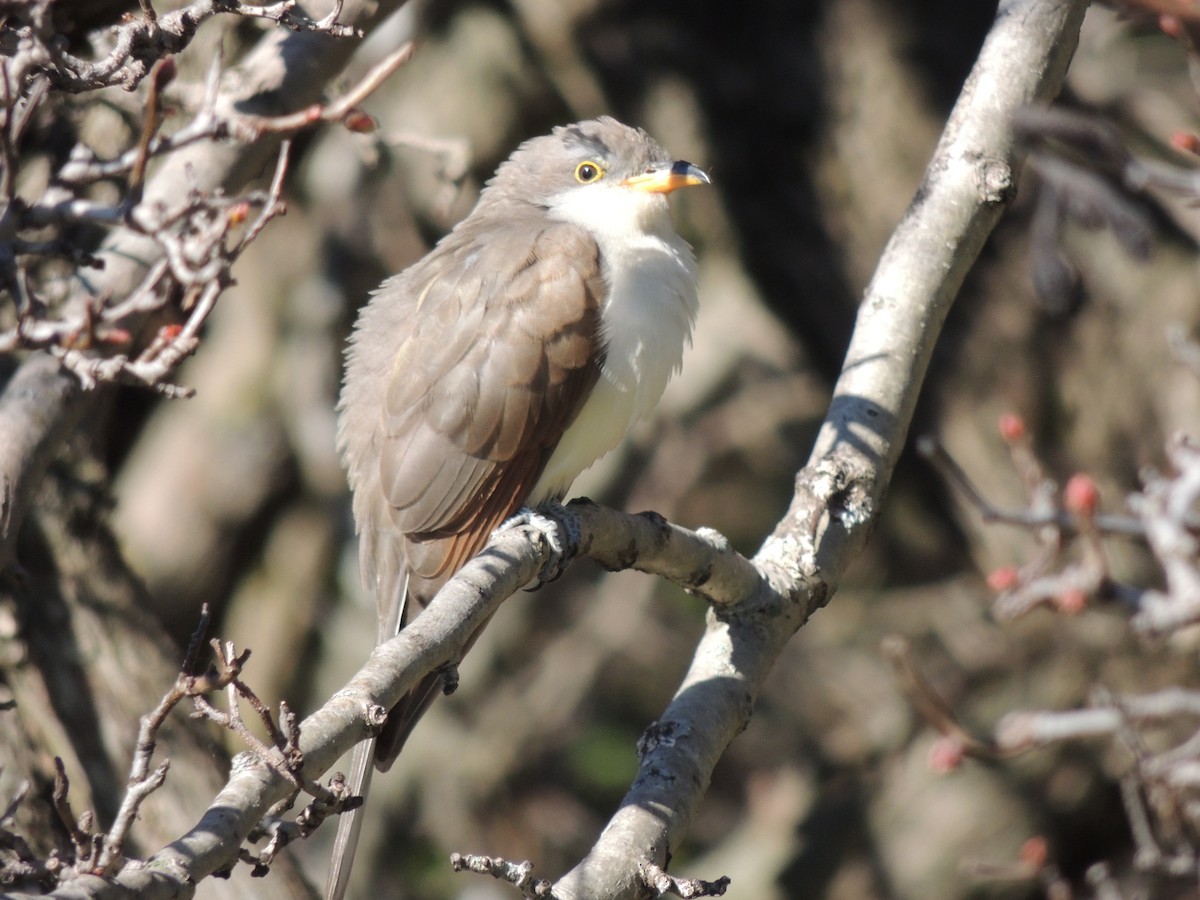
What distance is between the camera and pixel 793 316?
8141 mm

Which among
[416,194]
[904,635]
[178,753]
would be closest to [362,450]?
[178,753]

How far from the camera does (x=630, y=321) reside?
420 centimetres

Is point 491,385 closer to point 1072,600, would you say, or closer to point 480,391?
point 480,391

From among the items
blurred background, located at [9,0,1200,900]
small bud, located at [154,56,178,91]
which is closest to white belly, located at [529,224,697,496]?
small bud, located at [154,56,178,91]

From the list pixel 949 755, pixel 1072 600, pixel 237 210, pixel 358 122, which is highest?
pixel 237 210

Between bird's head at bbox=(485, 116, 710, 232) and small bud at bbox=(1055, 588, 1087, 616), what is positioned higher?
small bud at bbox=(1055, 588, 1087, 616)

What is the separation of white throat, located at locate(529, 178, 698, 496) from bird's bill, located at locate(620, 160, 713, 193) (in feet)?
0.10

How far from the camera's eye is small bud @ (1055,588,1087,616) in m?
2.25

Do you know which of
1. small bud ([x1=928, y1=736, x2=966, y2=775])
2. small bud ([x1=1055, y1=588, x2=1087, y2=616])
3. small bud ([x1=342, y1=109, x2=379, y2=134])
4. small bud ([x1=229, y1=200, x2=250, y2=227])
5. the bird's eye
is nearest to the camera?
small bud ([x1=1055, y1=588, x2=1087, y2=616])

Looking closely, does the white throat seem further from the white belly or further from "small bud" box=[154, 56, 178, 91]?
"small bud" box=[154, 56, 178, 91]

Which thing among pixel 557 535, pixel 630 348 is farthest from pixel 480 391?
pixel 557 535

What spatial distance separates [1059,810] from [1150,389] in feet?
7.80

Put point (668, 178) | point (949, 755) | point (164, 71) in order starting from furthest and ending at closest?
1. point (668, 178)
2. point (949, 755)
3. point (164, 71)

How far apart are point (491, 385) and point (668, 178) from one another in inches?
41.0
